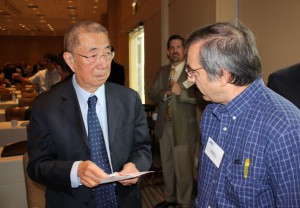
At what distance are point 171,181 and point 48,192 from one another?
2.04 metres

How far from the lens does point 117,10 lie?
1276cm

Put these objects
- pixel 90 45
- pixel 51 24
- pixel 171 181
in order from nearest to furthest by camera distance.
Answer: pixel 90 45, pixel 171 181, pixel 51 24

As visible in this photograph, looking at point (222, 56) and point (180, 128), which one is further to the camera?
point (180, 128)

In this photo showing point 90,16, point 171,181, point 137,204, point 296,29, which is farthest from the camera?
point 90,16

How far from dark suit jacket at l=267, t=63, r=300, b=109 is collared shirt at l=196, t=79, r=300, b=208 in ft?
1.12

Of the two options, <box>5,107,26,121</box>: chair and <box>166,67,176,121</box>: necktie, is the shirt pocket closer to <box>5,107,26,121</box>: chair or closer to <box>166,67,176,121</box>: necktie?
<box>166,67,176,121</box>: necktie

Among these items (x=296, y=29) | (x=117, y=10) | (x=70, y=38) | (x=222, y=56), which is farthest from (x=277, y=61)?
(x=117, y=10)

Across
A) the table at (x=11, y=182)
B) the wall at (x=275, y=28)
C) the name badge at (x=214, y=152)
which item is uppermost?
the wall at (x=275, y=28)

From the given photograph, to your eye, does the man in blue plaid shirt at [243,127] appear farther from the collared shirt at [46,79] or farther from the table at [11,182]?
the collared shirt at [46,79]

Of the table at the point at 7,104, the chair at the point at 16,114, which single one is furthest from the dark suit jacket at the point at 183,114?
the table at the point at 7,104

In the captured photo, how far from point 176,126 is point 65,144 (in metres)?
1.84

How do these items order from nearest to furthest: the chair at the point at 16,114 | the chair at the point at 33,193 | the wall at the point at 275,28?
1. the chair at the point at 33,193
2. the wall at the point at 275,28
3. the chair at the point at 16,114

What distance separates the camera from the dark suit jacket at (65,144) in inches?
54.3

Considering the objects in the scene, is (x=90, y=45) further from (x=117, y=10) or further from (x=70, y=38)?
(x=117, y=10)
